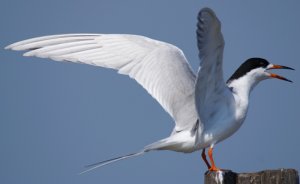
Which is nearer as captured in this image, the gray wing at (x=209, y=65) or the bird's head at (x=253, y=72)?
the gray wing at (x=209, y=65)

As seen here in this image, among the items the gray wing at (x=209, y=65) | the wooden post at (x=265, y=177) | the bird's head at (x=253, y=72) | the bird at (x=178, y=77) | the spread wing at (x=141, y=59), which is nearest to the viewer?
the wooden post at (x=265, y=177)

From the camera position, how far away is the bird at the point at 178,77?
6312 millimetres

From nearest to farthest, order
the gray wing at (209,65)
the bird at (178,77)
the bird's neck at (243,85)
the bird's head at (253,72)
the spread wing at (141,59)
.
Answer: the gray wing at (209,65) < the bird at (178,77) < the spread wing at (141,59) < the bird's neck at (243,85) < the bird's head at (253,72)

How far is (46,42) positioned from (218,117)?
1.97 m

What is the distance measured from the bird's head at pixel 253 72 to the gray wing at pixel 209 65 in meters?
0.63

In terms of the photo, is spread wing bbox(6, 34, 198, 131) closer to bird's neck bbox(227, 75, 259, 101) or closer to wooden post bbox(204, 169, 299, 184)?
bird's neck bbox(227, 75, 259, 101)

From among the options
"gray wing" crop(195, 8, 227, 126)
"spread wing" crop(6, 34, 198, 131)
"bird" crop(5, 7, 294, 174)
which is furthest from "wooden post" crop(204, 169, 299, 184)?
"spread wing" crop(6, 34, 198, 131)

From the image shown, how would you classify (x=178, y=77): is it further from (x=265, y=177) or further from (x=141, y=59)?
(x=265, y=177)

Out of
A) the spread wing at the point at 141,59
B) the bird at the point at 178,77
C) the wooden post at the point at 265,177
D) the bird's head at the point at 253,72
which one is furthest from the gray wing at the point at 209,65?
the wooden post at the point at 265,177

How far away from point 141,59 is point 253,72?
4.10 ft

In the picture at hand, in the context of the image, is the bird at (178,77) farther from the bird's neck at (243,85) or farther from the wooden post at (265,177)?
the wooden post at (265,177)

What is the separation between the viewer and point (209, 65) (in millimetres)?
5988

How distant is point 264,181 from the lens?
482cm

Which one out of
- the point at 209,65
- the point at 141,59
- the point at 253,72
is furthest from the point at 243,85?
the point at 141,59
